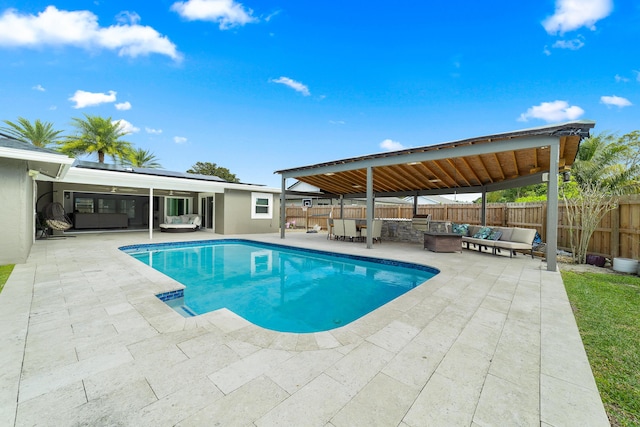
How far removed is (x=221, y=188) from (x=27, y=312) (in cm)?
997

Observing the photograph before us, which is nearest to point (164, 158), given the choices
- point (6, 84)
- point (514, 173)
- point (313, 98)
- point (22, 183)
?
point (6, 84)

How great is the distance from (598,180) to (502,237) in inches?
280

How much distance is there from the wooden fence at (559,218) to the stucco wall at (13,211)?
1353 cm

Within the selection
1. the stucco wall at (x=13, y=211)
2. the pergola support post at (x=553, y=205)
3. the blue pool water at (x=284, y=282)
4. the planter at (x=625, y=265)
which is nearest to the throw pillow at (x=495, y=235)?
the pergola support post at (x=553, y=205)

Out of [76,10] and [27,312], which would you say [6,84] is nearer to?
[76,10]

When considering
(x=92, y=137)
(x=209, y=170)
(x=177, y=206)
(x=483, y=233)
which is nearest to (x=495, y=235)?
(x=483, y=233)

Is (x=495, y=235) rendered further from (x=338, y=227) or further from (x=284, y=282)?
(x=284, y=282)

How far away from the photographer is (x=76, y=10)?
28.3 feet

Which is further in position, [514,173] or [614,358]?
[514,173]

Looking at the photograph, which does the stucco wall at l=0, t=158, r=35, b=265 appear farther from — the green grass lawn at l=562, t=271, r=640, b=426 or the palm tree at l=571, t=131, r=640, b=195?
the palm tree at l=571, t=131, r=640, b=195

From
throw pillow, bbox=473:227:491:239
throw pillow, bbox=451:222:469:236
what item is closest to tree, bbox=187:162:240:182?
throw pillow, bbox=451:222:469:236

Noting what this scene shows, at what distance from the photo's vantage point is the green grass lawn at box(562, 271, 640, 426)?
1.76 meters

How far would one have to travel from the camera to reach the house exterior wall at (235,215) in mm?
12953

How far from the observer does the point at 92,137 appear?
1761 centimetres
